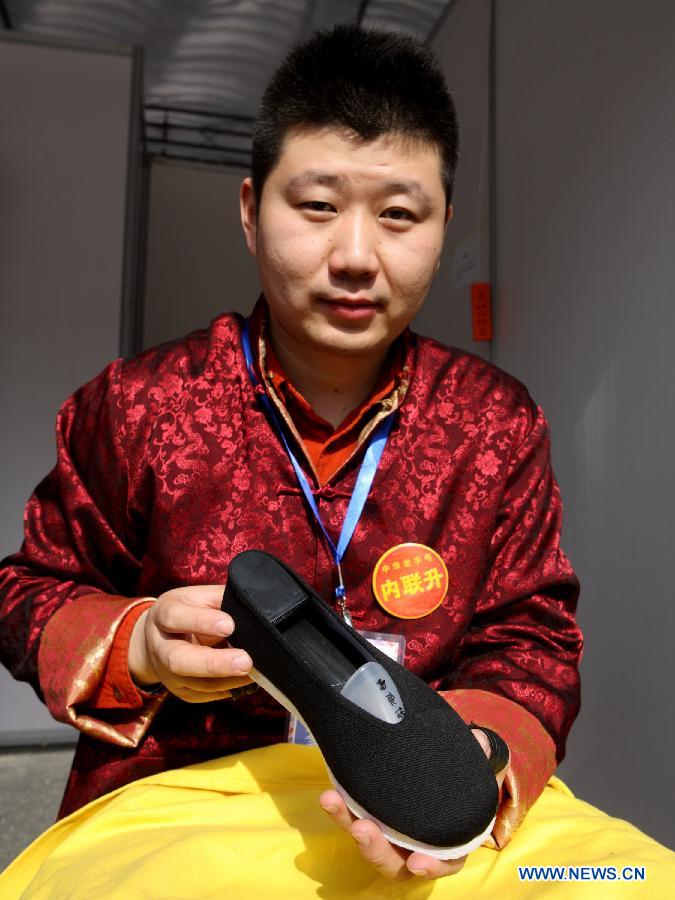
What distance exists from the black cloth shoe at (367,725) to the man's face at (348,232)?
321mm

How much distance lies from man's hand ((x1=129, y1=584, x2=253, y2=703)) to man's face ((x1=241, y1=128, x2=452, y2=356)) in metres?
0.35

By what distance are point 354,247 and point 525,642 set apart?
485 mm

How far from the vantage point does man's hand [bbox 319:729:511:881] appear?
509mm

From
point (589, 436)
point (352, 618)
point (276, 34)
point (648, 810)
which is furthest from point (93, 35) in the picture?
point (648, 810)

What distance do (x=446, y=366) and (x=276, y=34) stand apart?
277 centimetres

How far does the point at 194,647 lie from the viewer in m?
0.62

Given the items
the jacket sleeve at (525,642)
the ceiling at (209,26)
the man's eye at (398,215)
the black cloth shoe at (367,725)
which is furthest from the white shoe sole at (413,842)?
the ceiling at (209,26)

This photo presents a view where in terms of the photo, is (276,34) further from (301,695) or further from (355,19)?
(301,695)

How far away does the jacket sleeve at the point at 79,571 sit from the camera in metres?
0.77

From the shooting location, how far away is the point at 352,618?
87 centimetres

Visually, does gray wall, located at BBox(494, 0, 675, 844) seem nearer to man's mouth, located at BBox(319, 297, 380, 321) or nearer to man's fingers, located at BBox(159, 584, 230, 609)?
man's mouth, located at BBox(319, 297, 380, 321)

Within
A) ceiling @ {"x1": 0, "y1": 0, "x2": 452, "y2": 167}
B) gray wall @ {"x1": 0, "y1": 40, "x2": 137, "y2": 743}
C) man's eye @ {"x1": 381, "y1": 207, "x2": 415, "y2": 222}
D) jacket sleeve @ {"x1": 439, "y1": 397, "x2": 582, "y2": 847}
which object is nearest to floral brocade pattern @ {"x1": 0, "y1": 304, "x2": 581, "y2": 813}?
jacket sleeve @ {"x1": 439, "y1": 397, "x2": 582, "y2": 847}

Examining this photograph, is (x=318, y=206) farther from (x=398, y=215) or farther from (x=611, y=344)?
(x=611, y=344)

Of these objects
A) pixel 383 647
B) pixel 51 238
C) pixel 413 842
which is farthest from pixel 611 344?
pixel 51 238
